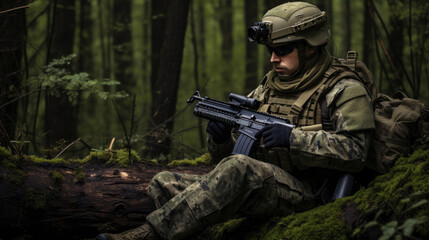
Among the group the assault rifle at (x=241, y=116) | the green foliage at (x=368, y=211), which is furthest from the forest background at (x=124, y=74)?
the green foliage at (x=368, y=211)

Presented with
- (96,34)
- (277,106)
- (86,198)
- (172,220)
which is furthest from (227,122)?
(96,34)

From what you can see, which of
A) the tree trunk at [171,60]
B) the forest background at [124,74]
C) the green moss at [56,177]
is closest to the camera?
the green moss at [56,177]

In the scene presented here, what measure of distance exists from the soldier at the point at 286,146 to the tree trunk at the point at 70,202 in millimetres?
297

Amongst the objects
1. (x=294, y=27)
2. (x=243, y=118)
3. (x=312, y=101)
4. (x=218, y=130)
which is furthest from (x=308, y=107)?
(x=218, y=130)

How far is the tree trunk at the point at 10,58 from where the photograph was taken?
5195 mm

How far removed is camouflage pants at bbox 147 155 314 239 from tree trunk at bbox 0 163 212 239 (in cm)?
46

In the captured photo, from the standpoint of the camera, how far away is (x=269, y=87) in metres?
3.92

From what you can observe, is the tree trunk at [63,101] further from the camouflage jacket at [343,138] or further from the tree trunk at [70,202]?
the camouflage jacket at [343,138]

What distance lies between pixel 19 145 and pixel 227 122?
73.4 inches

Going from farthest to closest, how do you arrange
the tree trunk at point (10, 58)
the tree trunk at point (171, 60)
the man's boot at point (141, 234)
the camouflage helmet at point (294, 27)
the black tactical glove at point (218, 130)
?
the tree trunk at point (171, 60), the tree trunk at point (10, 58), the black tactical glove at point (218, 130), the camouflage helmet at point (294, 27), the man's boot at point (141, 234)

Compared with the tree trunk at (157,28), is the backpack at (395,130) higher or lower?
lower

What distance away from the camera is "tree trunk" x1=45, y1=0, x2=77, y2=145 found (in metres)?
9.32

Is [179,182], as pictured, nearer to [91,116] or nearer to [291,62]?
[291,62]

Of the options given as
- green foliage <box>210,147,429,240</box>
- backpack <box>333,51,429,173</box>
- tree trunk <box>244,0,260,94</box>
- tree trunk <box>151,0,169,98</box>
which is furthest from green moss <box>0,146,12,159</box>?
tree trunk <box>244,0,260,94</box>
